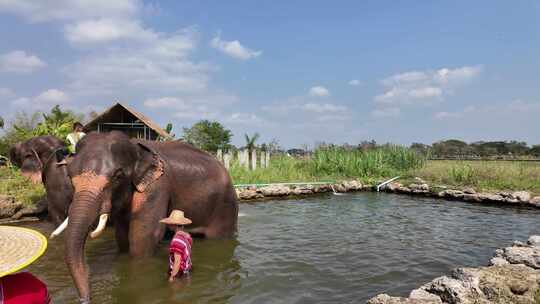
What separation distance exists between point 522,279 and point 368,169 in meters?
15.7

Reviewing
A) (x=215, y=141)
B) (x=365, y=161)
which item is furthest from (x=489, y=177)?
(x=215, y=141)

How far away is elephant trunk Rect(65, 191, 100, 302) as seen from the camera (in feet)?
11.8

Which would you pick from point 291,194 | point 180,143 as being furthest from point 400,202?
point 180,143

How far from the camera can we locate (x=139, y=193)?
16.0 feet

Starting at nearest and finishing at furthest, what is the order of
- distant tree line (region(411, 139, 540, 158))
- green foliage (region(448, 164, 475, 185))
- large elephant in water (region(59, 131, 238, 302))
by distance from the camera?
large elephant in water (region(59, 131, 238, 302))
green foliage (region(448, 164, 475, 185))
distant tree line (region(411, 139, 540, 158))

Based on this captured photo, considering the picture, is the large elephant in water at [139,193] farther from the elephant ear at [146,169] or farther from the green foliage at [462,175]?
the green foliage at [462,175]

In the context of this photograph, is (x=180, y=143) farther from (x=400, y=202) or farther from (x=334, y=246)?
(x=400, y=202)

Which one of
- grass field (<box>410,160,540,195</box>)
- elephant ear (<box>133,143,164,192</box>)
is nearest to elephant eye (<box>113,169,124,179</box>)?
elephant ear (<box>133,143,164,192</box>)

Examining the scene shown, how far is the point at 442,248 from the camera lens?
7.27 metres

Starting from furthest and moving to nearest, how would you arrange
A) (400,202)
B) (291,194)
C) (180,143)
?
(291,194), (400,202), (180,143)

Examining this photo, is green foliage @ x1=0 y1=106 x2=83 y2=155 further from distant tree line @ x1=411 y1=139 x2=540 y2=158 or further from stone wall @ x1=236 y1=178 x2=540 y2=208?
distant tree line @ x1=411 y1=139 x2=540 y2=158

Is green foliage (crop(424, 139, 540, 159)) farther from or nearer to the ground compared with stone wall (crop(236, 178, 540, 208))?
farther from the ground

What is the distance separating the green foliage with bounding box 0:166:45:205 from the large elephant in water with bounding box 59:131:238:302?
6.14m

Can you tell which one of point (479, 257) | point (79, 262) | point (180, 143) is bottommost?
point (479, 257)
